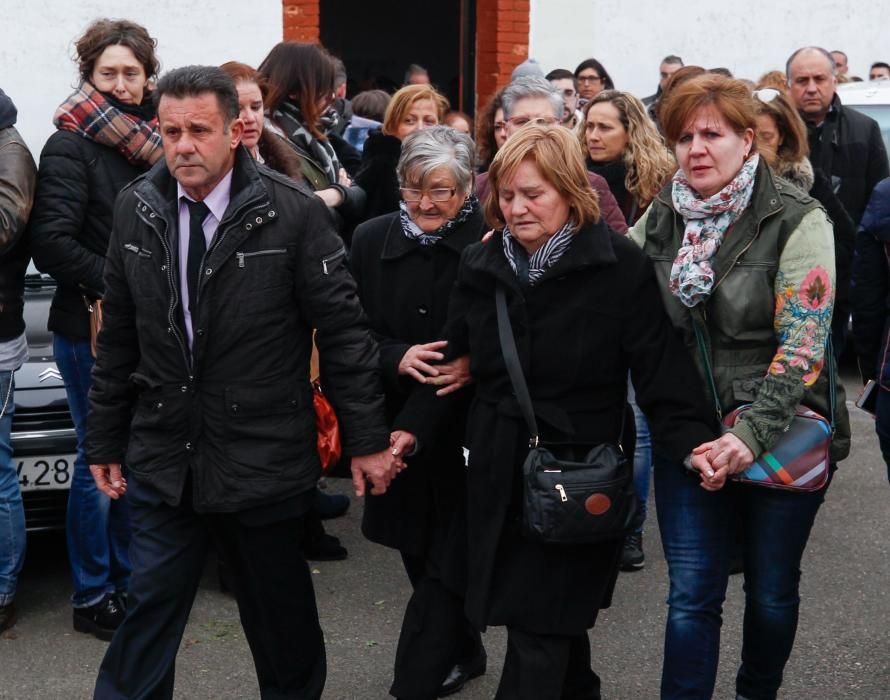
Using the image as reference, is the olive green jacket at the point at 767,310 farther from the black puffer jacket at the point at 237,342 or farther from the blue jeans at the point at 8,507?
the blue jeans at the point at 8,507

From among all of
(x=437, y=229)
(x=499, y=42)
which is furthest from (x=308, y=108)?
(x=499, y=42)

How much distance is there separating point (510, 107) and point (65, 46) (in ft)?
18.1

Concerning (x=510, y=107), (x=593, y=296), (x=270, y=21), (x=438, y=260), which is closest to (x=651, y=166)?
(x=510, y=107)

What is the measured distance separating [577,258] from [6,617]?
263 cm

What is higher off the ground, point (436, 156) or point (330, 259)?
point (436, 156)

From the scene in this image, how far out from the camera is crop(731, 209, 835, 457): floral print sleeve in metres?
3.49

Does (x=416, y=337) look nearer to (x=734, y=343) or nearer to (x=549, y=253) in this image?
(x=549, y=253)

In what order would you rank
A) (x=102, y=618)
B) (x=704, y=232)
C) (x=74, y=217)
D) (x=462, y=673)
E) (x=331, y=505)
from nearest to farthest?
1. (x=704, y=232)
2. (x=462, y=673)
3. (x=74, y=217)
4. (x=102, y=618)
5. (x=331, y=505)

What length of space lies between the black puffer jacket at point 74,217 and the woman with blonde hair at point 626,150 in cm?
198

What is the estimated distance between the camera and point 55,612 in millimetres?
5117

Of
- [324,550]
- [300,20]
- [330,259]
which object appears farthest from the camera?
[300,20]

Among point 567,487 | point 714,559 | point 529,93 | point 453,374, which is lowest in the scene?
point 714,559

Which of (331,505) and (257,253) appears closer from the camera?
(257,253)

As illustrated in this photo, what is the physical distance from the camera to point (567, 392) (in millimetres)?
3633
